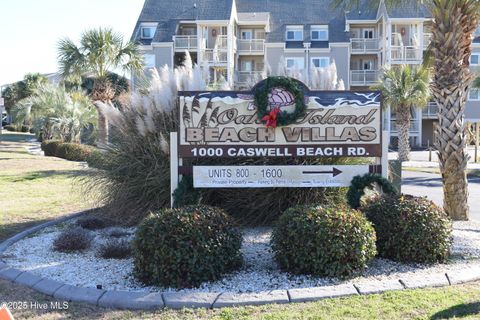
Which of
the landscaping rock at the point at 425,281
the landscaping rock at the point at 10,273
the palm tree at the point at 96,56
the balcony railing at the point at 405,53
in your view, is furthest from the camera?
the balcony railing at the point at 405,53

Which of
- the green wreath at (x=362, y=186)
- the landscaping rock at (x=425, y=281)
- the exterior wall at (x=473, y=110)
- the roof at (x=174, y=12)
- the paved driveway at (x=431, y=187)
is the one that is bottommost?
the paved driveway at (x=431, y=187)

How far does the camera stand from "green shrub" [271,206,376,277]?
5.29 meters

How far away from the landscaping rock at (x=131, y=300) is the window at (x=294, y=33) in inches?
1520

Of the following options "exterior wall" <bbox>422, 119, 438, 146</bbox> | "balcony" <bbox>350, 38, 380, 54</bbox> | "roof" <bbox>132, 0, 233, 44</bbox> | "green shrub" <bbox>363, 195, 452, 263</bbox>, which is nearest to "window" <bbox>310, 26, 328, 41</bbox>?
"balcony" <bbox>350, 38, 380, 54</bbox>

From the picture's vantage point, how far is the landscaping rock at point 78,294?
16.3 ft

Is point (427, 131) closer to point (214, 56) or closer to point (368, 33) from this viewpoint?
point (368, 33)

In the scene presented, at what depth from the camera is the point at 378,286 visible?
511cm

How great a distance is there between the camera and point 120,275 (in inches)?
224

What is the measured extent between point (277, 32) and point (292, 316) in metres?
39.2

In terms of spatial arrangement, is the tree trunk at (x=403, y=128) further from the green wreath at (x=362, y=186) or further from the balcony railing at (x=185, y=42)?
the green wreath at (x=362, y=186)

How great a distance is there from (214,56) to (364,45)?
39.7ft

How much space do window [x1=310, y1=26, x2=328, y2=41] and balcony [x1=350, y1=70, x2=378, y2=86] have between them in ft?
12.4

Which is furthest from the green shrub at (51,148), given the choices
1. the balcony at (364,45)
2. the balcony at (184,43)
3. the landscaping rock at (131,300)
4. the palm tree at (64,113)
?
the balcony at (364,45)

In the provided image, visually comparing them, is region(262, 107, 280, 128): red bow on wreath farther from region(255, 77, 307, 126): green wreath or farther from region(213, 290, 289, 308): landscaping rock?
region(213, 290, 289, 308): landscaping rock
